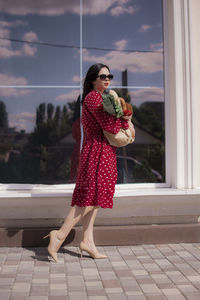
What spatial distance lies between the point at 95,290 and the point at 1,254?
3.79 feet

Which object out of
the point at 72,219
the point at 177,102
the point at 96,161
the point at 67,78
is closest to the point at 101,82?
the point at 96,161

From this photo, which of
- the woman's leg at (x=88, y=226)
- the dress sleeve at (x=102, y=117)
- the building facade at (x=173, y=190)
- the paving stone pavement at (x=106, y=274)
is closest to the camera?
the paving stone pavement at (x=106, y=274)

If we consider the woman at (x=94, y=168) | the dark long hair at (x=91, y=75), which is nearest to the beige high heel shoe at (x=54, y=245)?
the woman at (x=94, y=168)

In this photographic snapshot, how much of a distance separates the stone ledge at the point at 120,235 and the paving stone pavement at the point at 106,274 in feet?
0.25

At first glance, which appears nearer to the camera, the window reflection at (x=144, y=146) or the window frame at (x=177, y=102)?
the window frame at (x=177, y=102)

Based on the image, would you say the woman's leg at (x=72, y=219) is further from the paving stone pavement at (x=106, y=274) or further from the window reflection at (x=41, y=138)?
the window reflection at (x=41, y=138)

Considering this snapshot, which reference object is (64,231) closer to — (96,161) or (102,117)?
(96,161)

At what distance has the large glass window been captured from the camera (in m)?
4.49

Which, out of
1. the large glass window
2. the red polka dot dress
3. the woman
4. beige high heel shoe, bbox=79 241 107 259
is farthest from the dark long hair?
beige high heel shoe, bbox=79 241 107 259

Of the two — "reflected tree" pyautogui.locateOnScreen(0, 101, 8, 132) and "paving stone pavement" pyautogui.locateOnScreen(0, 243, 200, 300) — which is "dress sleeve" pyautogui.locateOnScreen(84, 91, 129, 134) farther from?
"reflected tree" pyautogui.locateOnScreen(0, 101, 8, 132)

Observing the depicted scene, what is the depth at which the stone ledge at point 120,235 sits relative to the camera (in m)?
3.97

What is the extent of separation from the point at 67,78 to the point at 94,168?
1376mm

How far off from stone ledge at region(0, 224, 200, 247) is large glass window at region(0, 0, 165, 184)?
25.6 inches

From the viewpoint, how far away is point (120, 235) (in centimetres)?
405
